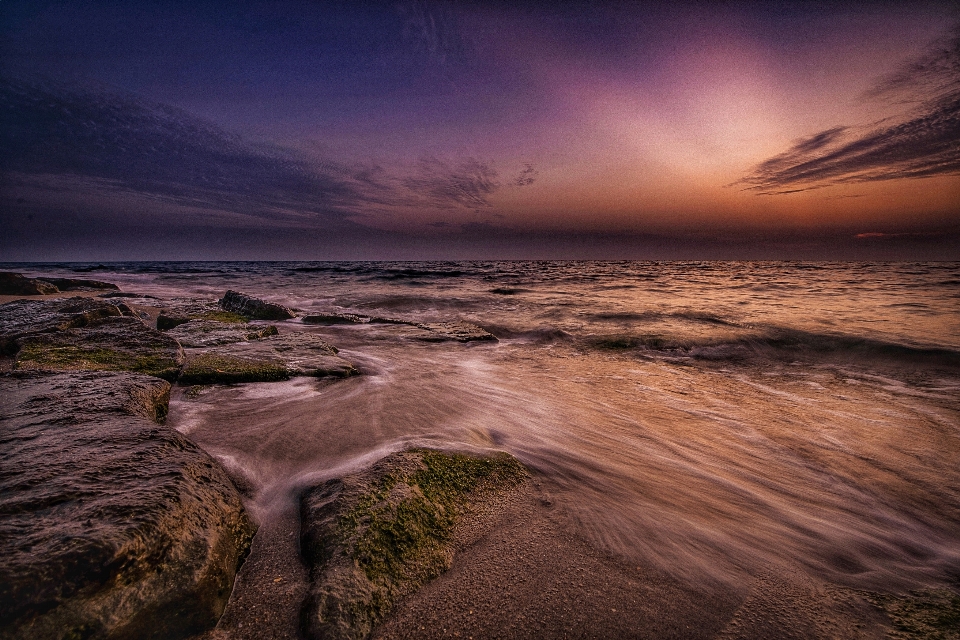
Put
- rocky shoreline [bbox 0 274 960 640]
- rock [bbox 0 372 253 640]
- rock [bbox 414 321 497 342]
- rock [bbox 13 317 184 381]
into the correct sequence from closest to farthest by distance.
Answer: rock [bbox 0 372 253 640] < rocky shoreline [bbox 0 274 960 640] < rock [bbox 13 317 184 381] < rock [bbox 414 321 497 342]

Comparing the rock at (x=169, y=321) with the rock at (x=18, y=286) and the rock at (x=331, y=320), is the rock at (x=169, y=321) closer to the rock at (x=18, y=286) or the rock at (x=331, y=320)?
the rock at (x=331, y=320)

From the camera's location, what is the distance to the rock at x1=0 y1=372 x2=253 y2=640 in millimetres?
1184

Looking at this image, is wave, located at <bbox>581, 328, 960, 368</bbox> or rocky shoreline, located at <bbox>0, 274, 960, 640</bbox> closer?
rocky shoreline, located at <bbox>0, 274, 960, 640</bbox>

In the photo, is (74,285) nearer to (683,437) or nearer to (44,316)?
(44,316)

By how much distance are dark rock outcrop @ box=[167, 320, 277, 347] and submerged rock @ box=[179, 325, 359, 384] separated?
12.6 inches

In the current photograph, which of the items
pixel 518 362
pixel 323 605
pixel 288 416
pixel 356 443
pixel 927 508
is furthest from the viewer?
pixel 518 362

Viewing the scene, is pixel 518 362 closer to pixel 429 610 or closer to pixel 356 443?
pixel 356 443

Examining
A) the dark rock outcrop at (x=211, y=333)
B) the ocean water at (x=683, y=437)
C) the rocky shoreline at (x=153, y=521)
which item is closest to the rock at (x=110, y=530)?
the rocky shoreline at (x=153, y=521)

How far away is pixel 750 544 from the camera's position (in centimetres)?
215

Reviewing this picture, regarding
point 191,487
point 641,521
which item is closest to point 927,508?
point 641,521

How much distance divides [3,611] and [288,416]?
230cm

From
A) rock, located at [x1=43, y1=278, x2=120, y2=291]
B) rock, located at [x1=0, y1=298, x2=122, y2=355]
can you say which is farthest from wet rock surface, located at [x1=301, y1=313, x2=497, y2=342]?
rock, located at [x1=43, y1=278, x2=120, y2=291]

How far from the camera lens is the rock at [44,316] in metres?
4.63

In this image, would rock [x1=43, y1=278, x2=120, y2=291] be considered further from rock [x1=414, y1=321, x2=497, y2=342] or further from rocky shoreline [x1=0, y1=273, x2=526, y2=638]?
rocky shoreline [x1=0, y1=273, x2=526, y2=638]
